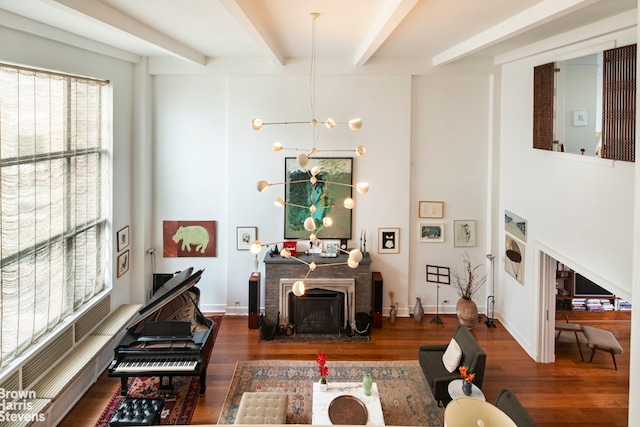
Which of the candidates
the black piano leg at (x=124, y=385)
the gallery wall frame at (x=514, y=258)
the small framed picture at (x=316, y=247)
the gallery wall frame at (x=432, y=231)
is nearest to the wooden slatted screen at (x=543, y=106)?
the gallery wall frame at (x=514, y=258)

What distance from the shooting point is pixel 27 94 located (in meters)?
5.08

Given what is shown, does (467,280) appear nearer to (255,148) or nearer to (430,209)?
(430,209)

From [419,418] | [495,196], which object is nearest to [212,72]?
[495,196]

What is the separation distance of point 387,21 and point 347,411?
419 centimetres

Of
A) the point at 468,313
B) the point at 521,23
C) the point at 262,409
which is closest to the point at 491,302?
the point at 468,313

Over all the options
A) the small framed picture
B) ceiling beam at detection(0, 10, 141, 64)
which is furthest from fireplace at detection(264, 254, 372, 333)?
ceiling beam at detection(0, 10, 141, 64)

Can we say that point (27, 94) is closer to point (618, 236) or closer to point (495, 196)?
point (618, 236)

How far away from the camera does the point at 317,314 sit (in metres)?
8.41

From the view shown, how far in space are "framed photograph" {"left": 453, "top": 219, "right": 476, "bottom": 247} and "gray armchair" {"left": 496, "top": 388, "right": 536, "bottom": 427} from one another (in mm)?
3999

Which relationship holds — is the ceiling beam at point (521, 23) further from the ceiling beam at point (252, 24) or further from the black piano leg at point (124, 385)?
the black piano leg at point (124, 385)

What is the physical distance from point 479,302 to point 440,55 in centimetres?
460

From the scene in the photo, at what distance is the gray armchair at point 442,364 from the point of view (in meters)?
5.95

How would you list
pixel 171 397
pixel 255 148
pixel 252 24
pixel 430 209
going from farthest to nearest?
pixel 430 209
pixel 255 148
pixel 171 397
pixel 252 24

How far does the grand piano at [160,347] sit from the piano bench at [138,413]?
52cm
